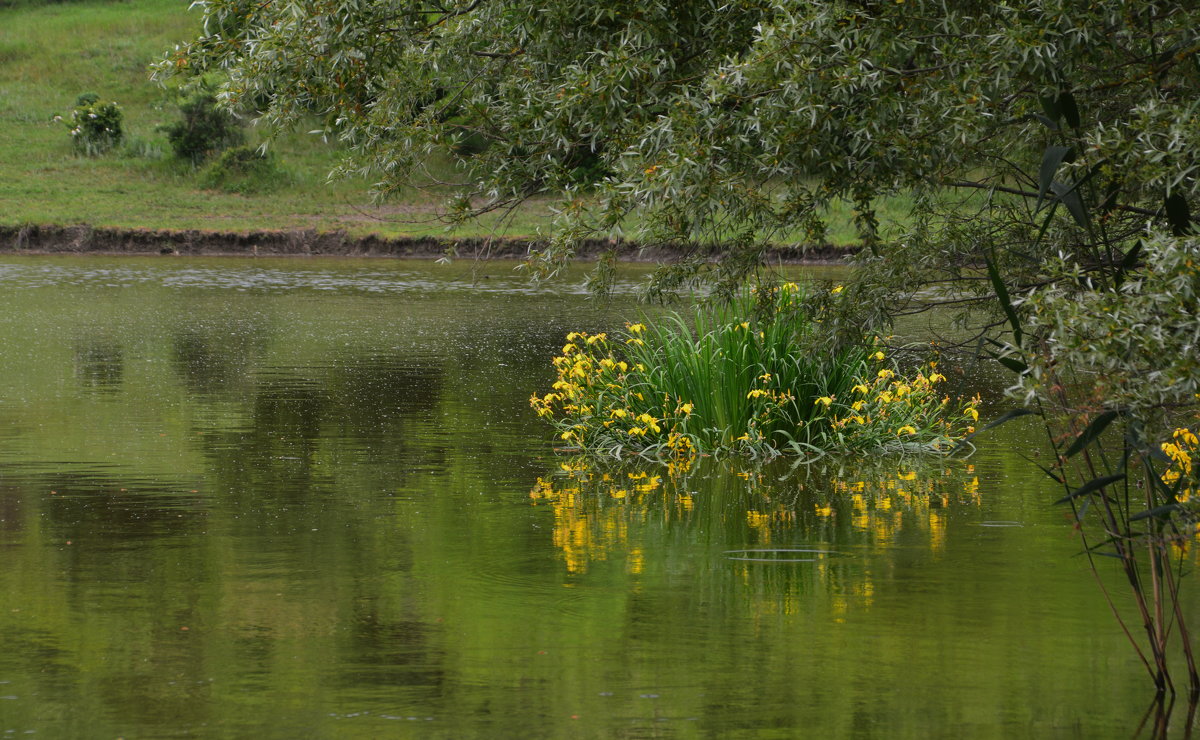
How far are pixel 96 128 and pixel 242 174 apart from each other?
6.47 m

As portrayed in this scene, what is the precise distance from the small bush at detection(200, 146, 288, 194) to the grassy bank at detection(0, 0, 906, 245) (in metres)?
0.41

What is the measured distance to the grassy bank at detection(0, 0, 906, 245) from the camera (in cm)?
4959

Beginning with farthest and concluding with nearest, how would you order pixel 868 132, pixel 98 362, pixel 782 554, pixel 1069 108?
pixel 98 362 → pixel 782 554 → pixel 868 132 → pixel 1069 108

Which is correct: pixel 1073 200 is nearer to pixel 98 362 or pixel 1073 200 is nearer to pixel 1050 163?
pixel 1050 163

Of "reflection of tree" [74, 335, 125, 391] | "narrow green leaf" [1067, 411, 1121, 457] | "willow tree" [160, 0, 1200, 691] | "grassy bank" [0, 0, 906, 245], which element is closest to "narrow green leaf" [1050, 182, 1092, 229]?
"willow tree" [160, 0, 1200, 691]

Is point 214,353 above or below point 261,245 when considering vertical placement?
below

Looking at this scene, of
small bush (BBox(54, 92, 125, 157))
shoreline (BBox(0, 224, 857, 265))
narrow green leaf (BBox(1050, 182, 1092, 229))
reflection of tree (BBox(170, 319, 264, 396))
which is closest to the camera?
narrow green leaf (BBox(1050, 182, 1092, 229))

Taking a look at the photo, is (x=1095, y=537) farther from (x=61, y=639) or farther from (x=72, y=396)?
(x=72, y=396)

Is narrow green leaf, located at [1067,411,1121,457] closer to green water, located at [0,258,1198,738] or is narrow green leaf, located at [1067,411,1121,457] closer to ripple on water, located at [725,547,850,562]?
green water, located at [0,258,1198,738]

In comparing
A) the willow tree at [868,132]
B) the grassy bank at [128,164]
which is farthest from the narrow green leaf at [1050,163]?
the grassy bank at [128,164]

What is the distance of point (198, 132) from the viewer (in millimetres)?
56500

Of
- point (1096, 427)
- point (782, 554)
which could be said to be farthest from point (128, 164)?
point (1096, 427)

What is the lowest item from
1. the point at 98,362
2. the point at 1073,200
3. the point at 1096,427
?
the point at 1096,427

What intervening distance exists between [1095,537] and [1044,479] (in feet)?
8.56
